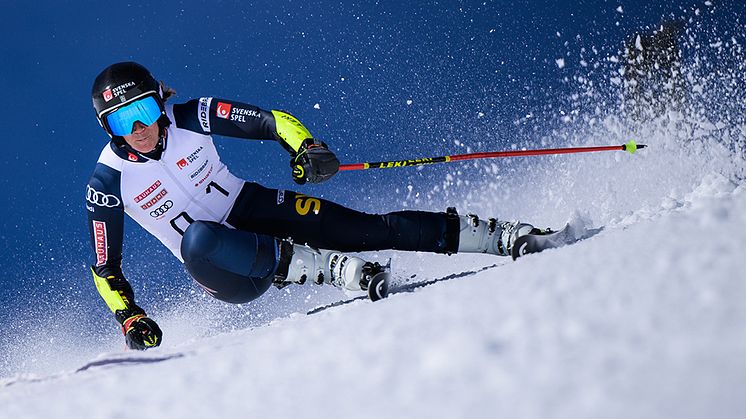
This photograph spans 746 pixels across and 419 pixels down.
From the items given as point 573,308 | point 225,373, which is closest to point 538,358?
point 573,308

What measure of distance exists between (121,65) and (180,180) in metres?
0.62

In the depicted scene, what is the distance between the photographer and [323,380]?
136 cm

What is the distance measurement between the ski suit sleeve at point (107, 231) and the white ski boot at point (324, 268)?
790mm

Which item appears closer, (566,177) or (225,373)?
(225,373)

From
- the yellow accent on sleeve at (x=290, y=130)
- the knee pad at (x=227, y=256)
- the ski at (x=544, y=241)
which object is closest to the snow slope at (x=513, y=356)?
the ski at (x=544, y=241)

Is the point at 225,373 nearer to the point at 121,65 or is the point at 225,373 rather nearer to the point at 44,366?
the point at 121,65

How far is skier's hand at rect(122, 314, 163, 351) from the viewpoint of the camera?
3029 millimetres

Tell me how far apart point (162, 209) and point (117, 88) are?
64cm

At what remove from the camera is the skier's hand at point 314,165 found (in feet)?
9.88

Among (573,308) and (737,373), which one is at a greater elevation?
(573,308)

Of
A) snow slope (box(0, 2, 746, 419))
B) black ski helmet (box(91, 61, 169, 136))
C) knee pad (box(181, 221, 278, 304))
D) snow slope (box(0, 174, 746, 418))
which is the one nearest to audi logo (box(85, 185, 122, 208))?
black ski helmet (box(91, 61, 169, 136))

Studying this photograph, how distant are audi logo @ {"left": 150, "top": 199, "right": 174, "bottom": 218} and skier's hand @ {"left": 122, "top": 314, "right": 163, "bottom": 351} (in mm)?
555

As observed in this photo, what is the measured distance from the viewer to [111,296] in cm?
325

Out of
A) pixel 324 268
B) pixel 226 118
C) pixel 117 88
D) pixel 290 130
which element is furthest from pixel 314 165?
pixel 117 88
